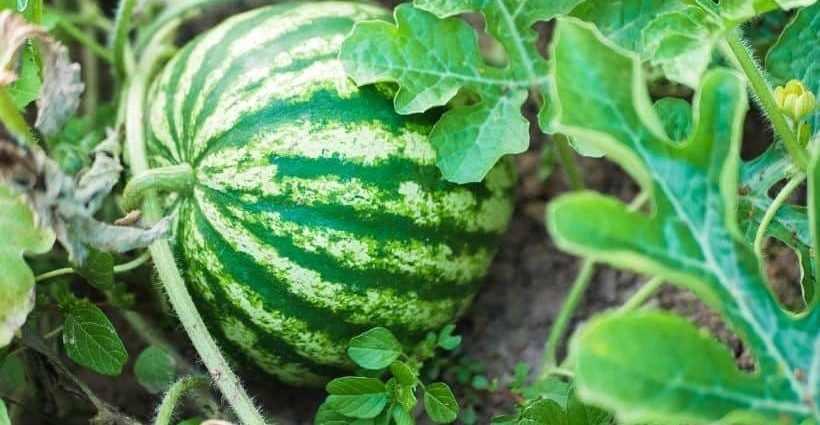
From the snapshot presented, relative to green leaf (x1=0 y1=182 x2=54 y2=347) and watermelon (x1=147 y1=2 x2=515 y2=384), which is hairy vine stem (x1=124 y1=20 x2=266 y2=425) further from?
green leaf (x1=0 y1=182 x2=54 y2=347)

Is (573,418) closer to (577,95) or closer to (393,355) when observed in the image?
(393,355)

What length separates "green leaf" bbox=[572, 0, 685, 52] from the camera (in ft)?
5.21

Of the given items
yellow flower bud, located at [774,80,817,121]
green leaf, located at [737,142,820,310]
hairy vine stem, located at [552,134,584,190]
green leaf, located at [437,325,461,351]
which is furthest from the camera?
hairy vine stem, located at [552,134,584,190]

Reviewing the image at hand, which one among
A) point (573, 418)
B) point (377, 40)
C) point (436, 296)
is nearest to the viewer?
point (573, 418)

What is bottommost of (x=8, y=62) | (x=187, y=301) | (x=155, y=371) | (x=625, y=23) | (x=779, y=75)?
(x=155, y=371)

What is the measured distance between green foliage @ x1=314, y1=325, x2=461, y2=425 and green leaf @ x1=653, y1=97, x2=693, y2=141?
565 mm

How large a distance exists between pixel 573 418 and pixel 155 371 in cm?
75

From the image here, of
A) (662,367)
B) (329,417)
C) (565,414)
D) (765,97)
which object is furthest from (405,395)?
(765,97)

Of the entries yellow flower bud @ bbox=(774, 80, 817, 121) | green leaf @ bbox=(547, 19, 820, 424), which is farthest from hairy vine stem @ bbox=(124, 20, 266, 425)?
yellow flower bud @ bbox=(774, 80, 817, 121)

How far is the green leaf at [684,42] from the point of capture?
4.44 ft

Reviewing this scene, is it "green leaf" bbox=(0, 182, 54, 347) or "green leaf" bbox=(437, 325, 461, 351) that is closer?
"green leaf" bbox=(0, 182, 54, 347)

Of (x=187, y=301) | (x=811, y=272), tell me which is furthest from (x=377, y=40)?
(x=811, y=272)

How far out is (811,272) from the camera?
1519 mm

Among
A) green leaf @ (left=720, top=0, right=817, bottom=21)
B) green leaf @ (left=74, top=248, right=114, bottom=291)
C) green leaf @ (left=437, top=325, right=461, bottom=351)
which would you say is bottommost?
green leaf @ (left=437, top=325, right=461, bottom=351)
